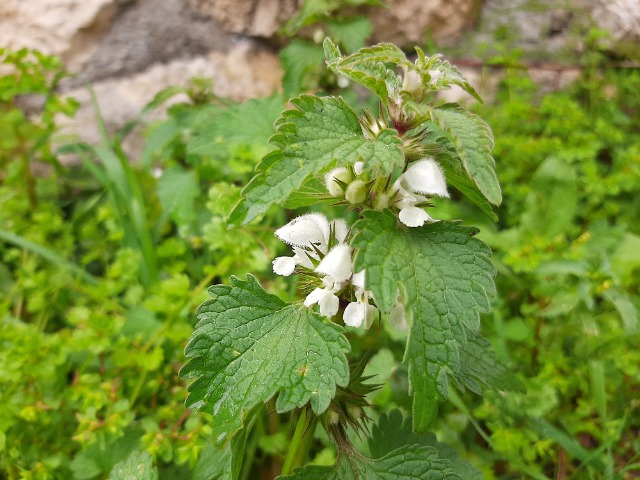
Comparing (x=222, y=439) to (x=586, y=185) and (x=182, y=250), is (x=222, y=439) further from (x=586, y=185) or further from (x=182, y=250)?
(x=586, y=185)

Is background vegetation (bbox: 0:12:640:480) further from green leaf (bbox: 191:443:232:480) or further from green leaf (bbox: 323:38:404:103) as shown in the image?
green leaf (bbox: 323:38:404:103)

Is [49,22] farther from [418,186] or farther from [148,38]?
[418,186]

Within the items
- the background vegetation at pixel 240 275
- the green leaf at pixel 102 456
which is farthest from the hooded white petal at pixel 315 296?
the green leaf at pixel 102 456

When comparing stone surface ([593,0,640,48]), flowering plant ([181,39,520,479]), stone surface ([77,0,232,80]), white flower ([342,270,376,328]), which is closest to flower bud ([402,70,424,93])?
flowering plant ([181,39,520,479])

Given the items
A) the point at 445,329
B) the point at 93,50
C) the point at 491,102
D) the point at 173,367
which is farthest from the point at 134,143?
Result: the point at 445,329

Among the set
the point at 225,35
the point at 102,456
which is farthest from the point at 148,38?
the point at 102,456

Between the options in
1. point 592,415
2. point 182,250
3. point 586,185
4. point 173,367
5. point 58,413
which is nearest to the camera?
point 58,413

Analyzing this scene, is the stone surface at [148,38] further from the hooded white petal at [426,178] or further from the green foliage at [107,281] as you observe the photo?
the hooded white petal at [426,178]
